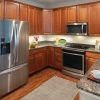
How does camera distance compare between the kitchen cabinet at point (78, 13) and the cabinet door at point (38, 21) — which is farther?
the cabinet door at point (38, 21)

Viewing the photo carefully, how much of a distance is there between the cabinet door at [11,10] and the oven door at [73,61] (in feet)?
6.57

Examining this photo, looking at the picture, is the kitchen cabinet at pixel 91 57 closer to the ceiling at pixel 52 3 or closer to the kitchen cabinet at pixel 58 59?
the kitchen cabinet at pixel 58 59

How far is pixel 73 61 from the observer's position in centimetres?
403

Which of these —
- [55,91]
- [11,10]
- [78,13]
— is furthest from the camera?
[78,13]

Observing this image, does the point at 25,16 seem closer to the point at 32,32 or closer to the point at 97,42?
the point at 32,32

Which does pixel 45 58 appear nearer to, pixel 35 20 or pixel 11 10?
pixel 35 20

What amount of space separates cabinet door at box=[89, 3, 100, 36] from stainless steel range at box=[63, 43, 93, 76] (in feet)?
2.07

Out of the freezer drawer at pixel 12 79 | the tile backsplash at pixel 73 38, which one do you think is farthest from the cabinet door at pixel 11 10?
the freezer drawer at pixel 12 79

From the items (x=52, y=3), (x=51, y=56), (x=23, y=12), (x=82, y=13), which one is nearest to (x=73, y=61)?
(x=51, y=56)

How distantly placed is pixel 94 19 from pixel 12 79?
2.98 m

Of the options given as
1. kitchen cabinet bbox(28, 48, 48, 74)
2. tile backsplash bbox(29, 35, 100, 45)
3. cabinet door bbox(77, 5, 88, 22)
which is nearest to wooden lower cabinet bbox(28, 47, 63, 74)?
kitchen cabinet bbox(28, 48, 48, 74)

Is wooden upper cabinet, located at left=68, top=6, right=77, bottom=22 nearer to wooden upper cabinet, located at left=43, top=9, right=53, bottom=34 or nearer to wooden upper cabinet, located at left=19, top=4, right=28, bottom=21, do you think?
wooden upper cabinet, located at left=43, top=9, right=53, bottom=34

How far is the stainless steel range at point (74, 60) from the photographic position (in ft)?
12.5

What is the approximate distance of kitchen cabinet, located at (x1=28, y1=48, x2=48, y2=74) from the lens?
3964 millimetres
